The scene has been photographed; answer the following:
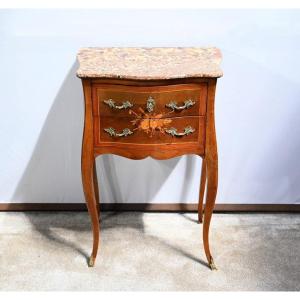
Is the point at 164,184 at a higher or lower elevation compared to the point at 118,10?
lower

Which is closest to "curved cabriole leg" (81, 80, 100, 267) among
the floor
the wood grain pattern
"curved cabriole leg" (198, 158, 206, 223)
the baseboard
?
the wood grain pattern

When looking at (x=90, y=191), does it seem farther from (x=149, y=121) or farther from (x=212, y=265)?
(x=212, y=265)

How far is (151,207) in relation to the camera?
2.20 m

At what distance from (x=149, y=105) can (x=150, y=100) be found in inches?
0.7

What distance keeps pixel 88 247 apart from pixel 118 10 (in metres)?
0.99

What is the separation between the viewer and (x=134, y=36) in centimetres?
187

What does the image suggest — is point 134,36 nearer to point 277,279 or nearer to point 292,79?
point 292,79

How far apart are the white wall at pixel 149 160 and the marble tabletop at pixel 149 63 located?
148 mm

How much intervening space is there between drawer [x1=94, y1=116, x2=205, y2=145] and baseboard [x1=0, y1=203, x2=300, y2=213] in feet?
2.20

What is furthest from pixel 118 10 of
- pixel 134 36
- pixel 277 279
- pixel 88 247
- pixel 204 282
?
pixel 277 279

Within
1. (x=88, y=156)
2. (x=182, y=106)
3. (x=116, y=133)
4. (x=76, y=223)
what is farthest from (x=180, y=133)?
(x=76, y=223)

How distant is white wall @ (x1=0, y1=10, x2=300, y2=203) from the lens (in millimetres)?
1853

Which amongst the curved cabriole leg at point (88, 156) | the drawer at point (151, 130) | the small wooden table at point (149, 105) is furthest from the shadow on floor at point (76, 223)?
the drawer at point (151, 130)

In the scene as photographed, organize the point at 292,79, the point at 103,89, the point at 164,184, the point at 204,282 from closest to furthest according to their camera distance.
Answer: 1. the point at 103,89
2. the point at 204,282
3. the point at 292,79
4. the point at 164,184
